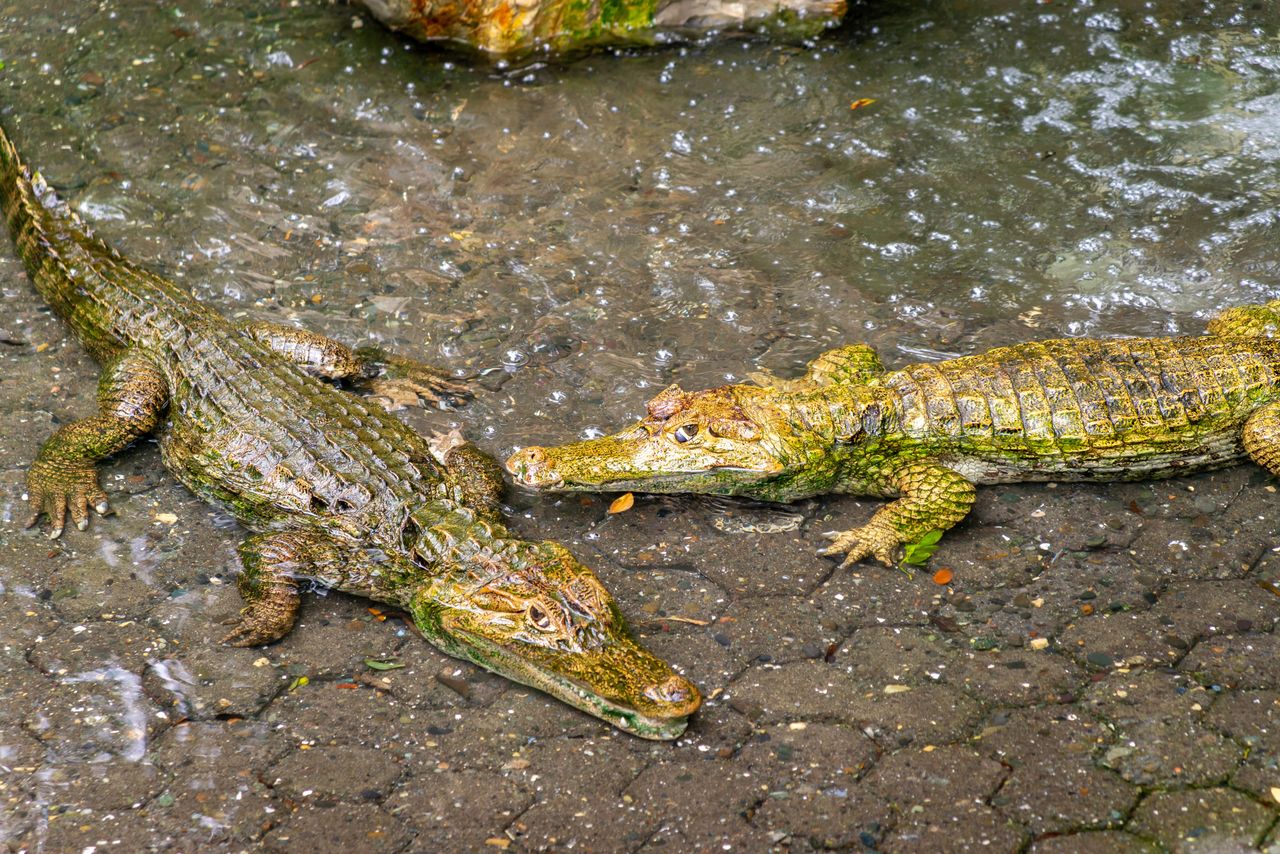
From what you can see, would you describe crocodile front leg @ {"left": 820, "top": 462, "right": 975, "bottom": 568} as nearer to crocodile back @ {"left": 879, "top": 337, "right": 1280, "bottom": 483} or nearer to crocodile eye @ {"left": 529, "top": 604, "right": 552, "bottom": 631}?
crocodile back @ {"left": 879, "top": 337, "right": 1280, "bottom": 483}

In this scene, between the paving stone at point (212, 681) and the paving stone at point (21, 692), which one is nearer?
the paving stone at point (21, 692)

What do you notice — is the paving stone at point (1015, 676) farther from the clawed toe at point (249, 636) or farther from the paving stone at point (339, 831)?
the clawed toe at point (249, 636)

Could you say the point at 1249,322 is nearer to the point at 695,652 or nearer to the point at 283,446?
the point at 695,652

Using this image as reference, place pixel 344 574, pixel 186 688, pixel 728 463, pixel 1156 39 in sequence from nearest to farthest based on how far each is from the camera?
pixel 186 688, pixel 344 574, pixel 728 463, pixel 1156 39

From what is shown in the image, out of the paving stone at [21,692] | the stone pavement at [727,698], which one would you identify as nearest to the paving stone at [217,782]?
the stone pavement at [727,698]

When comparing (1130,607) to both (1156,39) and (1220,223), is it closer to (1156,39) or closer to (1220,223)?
(1220,223)

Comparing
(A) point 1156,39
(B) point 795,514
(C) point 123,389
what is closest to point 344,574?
(C) point 123,389
